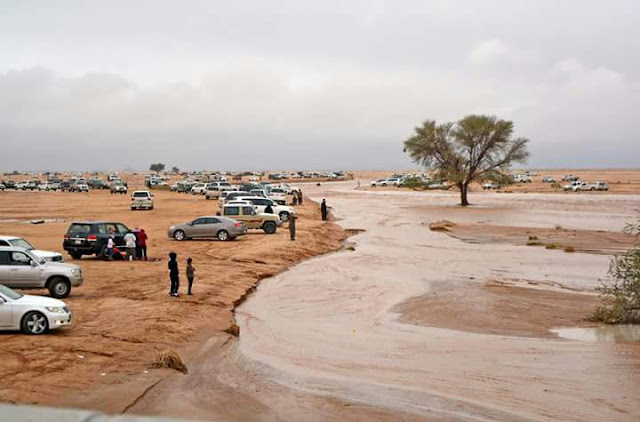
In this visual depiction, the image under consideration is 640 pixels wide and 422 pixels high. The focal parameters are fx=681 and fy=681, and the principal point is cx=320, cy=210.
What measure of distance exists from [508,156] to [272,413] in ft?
219

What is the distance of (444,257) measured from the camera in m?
34.4

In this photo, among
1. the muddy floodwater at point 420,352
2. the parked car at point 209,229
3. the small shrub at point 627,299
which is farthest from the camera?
the parked car at point 209,229

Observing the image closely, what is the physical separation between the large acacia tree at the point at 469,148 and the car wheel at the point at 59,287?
59470 mm

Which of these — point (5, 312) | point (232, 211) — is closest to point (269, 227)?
point (232, 211)

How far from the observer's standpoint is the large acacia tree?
73.6 m

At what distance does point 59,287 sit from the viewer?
19.3 meters

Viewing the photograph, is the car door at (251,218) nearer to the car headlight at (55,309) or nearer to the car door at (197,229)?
the car door at (197,229)

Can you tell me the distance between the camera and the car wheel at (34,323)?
14656mm

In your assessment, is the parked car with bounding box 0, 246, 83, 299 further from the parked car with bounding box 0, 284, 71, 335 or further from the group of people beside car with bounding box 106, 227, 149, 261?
the group of people beside car with bounding box 106, 227, 149, 261

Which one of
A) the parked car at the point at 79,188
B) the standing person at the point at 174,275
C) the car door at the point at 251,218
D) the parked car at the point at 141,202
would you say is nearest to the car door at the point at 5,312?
the standing person at the point at 174,275

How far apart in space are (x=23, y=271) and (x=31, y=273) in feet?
0.70

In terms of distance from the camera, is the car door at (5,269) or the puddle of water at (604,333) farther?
the car door at (5,269)

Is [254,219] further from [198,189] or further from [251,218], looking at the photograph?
[198,189]

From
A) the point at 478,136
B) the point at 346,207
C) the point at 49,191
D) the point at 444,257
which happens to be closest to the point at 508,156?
the point at 478,136
